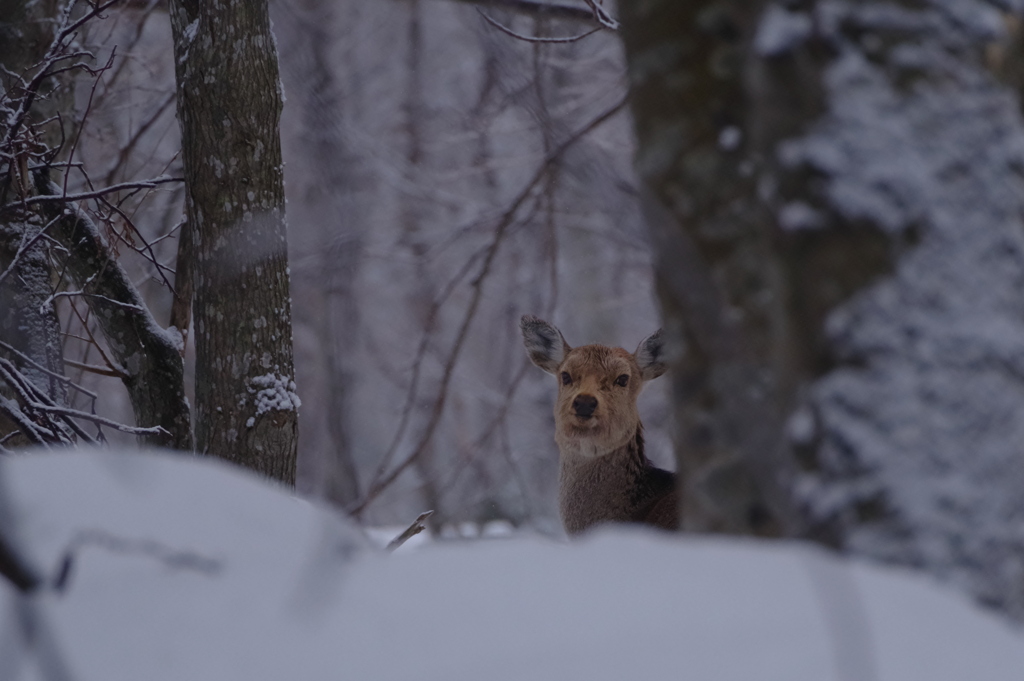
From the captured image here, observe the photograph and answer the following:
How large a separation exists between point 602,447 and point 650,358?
848mm

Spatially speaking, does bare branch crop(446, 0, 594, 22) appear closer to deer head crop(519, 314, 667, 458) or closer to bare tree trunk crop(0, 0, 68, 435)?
deer head crop(519, 314, 667, 458)

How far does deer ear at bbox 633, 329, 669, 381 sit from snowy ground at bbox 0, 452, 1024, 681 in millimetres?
4468

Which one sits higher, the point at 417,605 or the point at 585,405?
the point at 417,605

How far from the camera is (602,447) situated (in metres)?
5.84

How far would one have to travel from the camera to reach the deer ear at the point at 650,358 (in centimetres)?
632

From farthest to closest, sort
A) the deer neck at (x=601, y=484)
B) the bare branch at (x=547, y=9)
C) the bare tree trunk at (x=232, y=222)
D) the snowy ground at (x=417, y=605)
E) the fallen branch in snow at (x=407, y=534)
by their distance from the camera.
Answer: the deer neck at (x=601, y=484), the bare branch at (x=547, y=9), the fallen branch in snow at (x=407, y=534), the bare tree trunk at (x=232, y=222), the snowy ground at (x=417, y=605)

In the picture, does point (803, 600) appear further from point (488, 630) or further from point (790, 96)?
point (790, 96)

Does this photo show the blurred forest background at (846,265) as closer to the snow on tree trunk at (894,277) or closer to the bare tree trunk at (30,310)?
the snow on tree trunk at (894,277)

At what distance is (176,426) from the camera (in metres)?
4.23

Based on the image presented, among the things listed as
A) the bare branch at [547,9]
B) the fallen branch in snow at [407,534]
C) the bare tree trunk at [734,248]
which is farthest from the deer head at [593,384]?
the bare tree trunk at [734,248]

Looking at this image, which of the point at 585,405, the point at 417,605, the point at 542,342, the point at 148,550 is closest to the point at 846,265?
the point at 417,605

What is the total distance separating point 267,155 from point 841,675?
A: 321 centimetres

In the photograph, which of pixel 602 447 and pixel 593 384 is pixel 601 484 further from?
pixel 593 384

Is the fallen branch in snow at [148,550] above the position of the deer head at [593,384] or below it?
above
